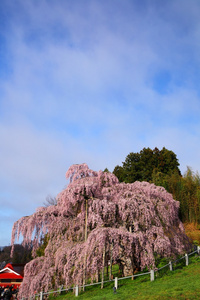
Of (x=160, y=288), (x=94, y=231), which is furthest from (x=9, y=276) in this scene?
(x=160, y=288)

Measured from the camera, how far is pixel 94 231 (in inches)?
508

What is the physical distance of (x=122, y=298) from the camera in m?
10.4

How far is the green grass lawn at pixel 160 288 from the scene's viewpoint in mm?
9641

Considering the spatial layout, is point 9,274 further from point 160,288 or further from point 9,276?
point 160,288

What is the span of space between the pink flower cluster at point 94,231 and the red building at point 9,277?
43.8 ft

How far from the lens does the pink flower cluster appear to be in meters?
12.9

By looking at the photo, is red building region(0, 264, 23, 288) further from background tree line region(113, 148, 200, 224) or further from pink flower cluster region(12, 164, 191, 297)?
background tree line region(113, 148, 200, 224)

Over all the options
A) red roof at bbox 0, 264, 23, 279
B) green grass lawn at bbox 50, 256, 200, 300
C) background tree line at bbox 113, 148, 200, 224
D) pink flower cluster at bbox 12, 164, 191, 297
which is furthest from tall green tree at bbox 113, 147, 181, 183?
green grass lawn at bbox 50, 256, 200, 300

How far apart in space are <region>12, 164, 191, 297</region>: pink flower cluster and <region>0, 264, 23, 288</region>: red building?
1335cm

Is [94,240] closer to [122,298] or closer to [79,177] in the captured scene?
[122,298]

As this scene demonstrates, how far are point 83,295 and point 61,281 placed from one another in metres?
2.22

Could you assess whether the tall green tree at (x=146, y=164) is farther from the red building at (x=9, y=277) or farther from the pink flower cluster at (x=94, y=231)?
the pink flower cluster at (x=94, y=231)

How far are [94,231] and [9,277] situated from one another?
1818 centimetres

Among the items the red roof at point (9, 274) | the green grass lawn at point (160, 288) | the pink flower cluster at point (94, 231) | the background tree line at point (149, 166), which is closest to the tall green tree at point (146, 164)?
the background tree line at point (149, 166)
